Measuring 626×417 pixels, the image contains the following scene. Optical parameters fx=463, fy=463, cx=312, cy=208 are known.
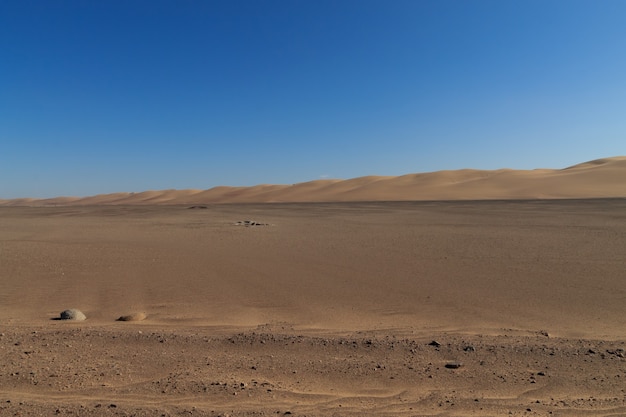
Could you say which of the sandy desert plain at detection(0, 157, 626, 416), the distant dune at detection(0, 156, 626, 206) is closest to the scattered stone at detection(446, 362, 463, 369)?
the sandy desert plain at detection(0, 157, 626, 416)

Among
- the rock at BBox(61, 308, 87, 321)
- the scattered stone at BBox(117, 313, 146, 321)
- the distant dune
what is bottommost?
the scattered stone at BBox(117, 313, 146, 321)

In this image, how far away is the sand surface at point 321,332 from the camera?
4.31m

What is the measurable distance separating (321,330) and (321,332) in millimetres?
161

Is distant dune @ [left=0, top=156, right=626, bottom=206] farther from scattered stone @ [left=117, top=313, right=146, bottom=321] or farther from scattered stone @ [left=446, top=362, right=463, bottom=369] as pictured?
scattered stone @ [left=117, top=313, right=146, bottom=321]

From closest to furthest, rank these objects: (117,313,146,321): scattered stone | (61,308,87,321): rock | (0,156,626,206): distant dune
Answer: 1. (61,308,87,321): rock
2. (117,313,146,321): scattered stone
3. (0,156,626,206): distant dune

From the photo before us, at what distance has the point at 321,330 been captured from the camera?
676 cm

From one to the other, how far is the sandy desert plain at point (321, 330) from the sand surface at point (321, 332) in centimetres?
3

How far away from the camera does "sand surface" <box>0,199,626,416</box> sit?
170 inches

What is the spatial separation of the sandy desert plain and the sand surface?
28 millimetres

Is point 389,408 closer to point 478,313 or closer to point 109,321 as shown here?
point 478,313

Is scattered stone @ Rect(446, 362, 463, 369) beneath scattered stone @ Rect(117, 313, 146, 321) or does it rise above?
beneath

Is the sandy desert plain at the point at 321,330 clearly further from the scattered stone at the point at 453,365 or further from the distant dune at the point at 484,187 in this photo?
the distant dune at the point at 484,187

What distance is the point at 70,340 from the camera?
5.99 metres

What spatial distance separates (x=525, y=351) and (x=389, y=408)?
2.33 metres
